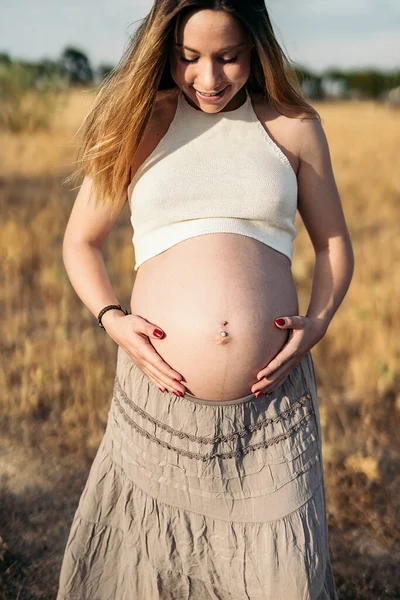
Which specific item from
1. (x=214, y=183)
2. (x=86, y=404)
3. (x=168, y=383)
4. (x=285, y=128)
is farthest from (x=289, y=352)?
(x=86, y=404)

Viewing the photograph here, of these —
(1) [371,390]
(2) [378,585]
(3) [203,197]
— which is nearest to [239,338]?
(3) [203,197]

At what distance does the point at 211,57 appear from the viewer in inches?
62.7

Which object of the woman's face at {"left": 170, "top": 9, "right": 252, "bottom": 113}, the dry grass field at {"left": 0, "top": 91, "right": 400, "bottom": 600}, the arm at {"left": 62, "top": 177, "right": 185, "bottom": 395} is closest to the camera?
the woman's face at {"left": 170, "top": 9, "right": 252, "bottom": 113}

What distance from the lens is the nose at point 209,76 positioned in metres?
1.58

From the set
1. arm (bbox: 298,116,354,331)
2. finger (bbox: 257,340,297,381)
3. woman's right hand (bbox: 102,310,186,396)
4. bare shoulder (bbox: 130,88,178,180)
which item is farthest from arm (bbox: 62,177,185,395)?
arm (bbox: 298,116,354,331)

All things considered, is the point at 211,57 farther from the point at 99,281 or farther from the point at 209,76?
the point at 99,281

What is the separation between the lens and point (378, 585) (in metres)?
2.46

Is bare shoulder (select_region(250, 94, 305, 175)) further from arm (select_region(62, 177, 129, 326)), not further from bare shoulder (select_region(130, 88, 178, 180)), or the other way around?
arm (select_region(62, 177, 129, 326))

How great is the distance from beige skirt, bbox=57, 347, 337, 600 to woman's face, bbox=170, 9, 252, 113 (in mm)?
750

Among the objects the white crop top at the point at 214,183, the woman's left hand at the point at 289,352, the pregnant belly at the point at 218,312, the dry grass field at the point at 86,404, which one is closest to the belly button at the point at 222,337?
the pregnant belly at the point at 218,312

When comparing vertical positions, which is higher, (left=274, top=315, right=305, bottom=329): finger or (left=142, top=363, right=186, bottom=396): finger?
(left=274, top=315, right=305, bottom=329): finger

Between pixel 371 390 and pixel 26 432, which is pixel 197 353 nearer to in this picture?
pixel 26 432

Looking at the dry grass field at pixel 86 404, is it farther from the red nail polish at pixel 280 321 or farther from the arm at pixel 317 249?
the red nail polish at pixel 280 321

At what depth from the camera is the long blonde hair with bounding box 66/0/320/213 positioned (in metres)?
1.59
